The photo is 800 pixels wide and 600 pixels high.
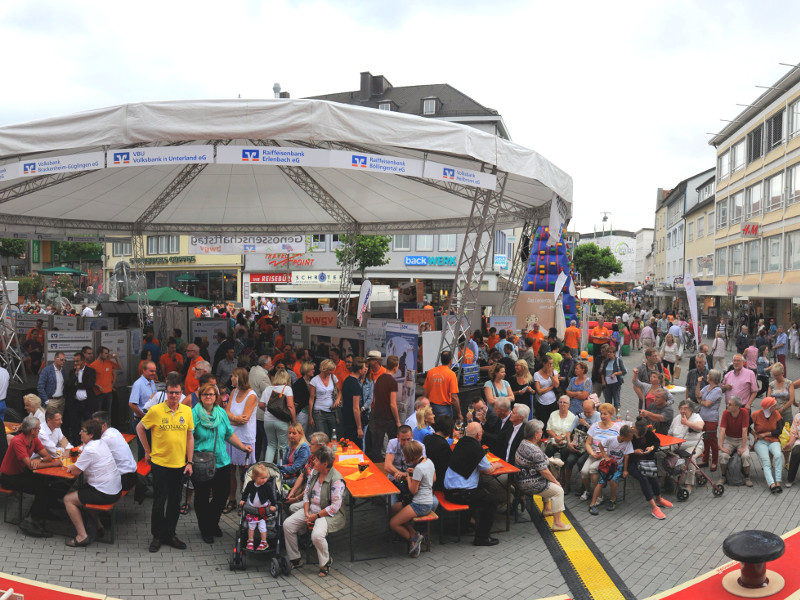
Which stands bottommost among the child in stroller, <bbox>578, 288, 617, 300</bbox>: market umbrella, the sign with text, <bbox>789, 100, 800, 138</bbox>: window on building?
the child in stroller

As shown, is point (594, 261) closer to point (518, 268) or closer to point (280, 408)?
point (518, 268)

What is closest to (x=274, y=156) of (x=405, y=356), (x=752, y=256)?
(x=405, y=356)

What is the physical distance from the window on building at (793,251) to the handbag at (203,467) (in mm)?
28535

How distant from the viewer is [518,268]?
55.3 ft

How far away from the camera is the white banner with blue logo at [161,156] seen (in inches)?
339

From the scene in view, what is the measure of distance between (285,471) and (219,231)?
49.3ft

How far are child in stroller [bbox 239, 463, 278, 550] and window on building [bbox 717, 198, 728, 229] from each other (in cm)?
3868

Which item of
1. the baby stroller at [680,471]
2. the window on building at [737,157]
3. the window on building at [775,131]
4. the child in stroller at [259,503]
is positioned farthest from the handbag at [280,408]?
the window on building at [737,157]

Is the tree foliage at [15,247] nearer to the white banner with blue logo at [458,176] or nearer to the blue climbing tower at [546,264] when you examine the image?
the blue climbing tower at [546,264]

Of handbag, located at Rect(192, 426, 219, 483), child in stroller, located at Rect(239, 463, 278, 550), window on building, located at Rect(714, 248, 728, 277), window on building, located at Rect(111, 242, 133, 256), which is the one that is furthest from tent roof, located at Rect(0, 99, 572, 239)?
window on building, located at Rect(111, 242, 133, 256)

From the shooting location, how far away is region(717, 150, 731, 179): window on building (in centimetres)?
3728

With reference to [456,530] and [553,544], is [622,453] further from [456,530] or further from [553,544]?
[456,530]

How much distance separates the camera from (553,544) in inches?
252

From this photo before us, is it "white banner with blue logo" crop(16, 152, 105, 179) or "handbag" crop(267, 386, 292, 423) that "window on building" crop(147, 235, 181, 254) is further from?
"handbag" crop(267, 386, 292, 423)
